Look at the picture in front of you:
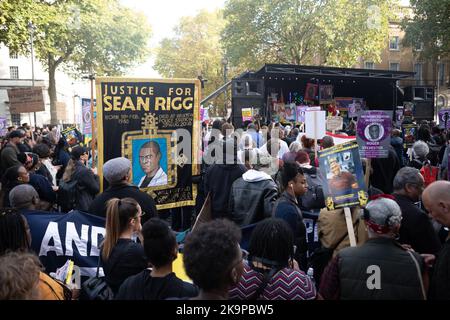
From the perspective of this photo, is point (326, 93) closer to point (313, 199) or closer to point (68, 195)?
point (313, 199)

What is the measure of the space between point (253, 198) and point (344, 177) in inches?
50.0

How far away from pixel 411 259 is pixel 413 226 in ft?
3.18

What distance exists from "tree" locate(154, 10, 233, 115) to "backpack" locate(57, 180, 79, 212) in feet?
130

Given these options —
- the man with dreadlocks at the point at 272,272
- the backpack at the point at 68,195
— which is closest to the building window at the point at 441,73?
the backpack at the point at 68,195

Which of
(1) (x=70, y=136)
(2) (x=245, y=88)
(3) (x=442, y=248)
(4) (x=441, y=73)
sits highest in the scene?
(4) (x=441, y=73)

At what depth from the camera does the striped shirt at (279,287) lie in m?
2.61

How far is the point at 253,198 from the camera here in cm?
492

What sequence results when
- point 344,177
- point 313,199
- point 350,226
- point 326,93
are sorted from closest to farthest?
point 350,226 → point 344,177 → point 313,199 → point 326,93

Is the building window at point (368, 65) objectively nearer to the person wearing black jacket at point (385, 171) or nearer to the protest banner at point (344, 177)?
the person wearing black jacket at point (385, 171)

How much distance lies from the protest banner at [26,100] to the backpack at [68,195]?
7.26 m

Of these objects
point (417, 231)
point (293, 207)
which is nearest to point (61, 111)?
point (293, 207)

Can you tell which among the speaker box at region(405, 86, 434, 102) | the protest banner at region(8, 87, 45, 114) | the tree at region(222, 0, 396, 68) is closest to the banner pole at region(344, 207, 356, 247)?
the protest banner at region(8, 87, 45, 114)
